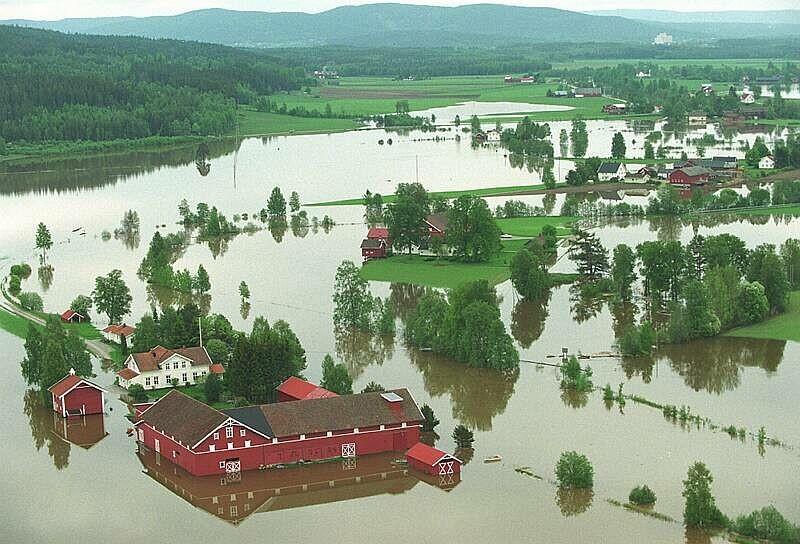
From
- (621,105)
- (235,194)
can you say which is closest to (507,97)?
(621,105)

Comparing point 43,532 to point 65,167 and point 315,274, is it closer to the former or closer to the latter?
point 315,274

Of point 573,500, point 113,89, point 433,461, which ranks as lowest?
point 573,500

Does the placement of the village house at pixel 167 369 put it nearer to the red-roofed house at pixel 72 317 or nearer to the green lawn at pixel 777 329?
the red-roofed house at pixel 72 317

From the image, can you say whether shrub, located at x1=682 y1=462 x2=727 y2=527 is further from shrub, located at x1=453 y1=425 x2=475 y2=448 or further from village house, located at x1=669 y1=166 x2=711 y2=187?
village house, located at x1=669 y1=166 x2=711 y2=187

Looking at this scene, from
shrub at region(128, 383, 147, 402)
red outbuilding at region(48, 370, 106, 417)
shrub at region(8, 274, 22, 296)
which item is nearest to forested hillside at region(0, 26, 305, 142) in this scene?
shrub at region(8, 274, 22, 296)

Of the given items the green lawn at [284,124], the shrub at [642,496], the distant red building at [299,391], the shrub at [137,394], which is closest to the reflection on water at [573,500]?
the shrub at [642,496]

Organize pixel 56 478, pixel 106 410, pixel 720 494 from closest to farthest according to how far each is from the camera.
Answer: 1. pixel 720 494
2. pixel 56 478
3. pixel 106 410

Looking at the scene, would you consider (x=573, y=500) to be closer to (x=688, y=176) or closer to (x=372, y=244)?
(x=372, y=244)

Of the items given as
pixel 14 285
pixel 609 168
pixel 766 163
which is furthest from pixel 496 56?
pixel 14 285
